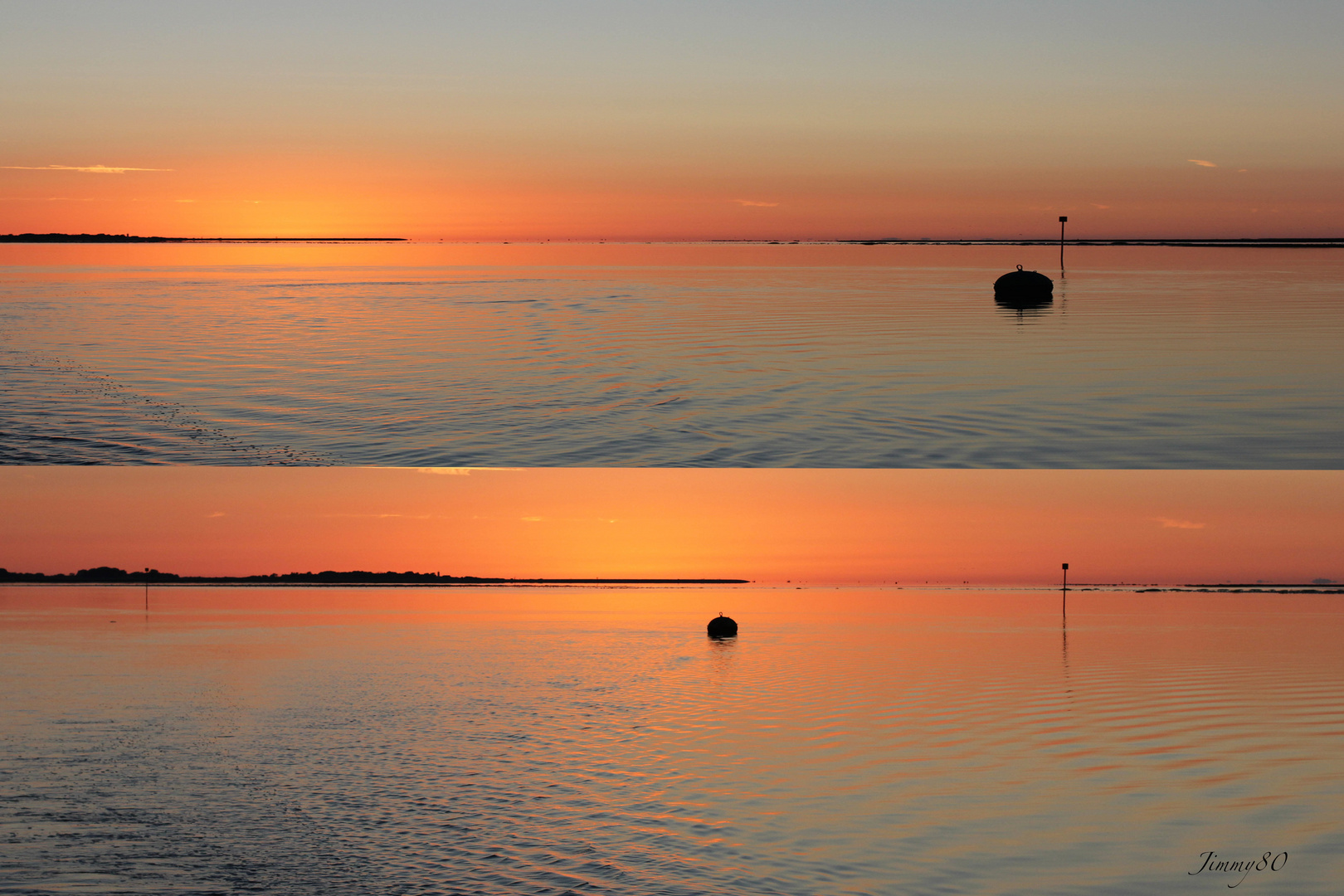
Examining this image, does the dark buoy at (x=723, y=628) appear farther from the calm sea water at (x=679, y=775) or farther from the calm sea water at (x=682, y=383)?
the calm sea water at (x=682, y=383)

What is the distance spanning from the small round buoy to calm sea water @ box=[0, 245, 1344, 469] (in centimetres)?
190

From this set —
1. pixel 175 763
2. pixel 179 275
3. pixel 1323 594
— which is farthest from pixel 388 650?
pixel 1323 594

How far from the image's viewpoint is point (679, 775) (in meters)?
29.6

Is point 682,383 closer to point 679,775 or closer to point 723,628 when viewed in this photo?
point 679,775

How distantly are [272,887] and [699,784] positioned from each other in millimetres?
11851

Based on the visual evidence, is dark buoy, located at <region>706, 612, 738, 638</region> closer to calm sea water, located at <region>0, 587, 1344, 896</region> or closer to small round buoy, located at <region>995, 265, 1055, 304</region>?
calm sea water, located at <region>0, 587, 1344, 896</region>

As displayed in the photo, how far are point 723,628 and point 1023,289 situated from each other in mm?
37014

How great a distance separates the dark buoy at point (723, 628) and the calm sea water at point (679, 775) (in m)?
20.2

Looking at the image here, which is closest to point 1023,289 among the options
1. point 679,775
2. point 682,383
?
point 682,383

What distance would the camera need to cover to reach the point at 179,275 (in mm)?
148250

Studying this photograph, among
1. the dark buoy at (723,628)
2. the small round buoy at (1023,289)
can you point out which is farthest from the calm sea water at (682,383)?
the dark buoy at (723,628)

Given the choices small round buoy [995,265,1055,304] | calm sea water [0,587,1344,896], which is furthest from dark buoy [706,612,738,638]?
small round buoy [995,265,1055,304]

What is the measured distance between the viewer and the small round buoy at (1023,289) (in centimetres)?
8194

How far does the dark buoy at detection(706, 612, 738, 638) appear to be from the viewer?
295ft
